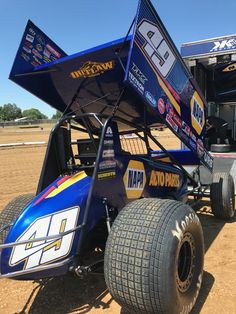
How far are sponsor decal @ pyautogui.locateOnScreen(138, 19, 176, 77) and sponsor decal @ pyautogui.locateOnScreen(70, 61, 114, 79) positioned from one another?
0.39 metres

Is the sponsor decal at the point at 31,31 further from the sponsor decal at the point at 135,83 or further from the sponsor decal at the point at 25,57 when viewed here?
the sponsor decal at the point at 135,83

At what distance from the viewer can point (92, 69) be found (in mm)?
3527

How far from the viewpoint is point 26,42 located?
388 centimetres

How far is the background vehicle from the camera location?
8.41ft

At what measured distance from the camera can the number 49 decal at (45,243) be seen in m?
2.68

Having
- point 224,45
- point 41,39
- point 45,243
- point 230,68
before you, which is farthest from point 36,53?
point 230,68

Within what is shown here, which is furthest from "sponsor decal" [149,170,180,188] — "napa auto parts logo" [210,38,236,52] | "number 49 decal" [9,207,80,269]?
"napa auto parts logo" [210,38,236,52]

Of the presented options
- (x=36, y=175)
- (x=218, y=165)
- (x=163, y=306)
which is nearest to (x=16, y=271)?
(x=163, y=306)

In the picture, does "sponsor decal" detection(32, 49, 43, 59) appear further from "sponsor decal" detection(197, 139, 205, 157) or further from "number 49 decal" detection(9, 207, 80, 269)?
"sponsor decal" detection(197, 139, 205, 157)

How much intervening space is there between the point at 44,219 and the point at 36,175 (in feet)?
25.7

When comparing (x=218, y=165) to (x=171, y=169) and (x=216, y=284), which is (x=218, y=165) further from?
(x=216, y=284)

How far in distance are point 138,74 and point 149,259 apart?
1578 mm

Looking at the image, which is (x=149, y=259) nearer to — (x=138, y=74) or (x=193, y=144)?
(x=138, y=74)

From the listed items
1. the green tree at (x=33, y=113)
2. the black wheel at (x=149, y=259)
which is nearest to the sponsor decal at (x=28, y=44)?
the black wheel at (x=149, y=259)
